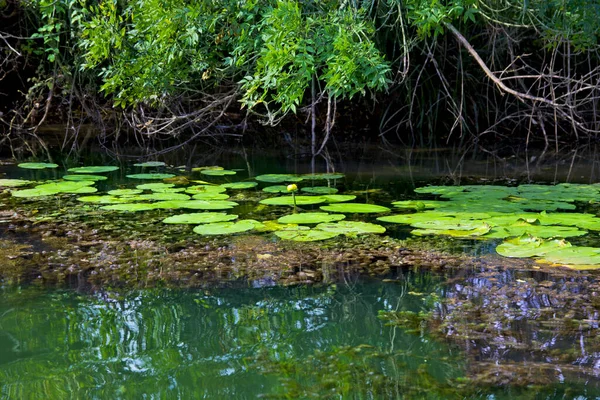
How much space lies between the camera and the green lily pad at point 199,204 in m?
4.22

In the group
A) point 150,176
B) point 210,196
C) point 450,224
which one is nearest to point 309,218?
point 450,224

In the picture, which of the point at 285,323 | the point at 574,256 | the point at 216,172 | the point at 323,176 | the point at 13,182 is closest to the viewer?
the point at 285,323

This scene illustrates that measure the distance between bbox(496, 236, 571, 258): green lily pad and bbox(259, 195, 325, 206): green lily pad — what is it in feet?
3.99

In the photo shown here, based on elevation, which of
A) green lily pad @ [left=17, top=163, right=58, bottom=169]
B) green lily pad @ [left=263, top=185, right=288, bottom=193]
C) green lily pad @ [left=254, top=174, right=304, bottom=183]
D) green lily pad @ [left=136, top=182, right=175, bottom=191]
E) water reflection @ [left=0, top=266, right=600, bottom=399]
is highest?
green lily pad @ [left=17, top=163, right=58, bottom=169]

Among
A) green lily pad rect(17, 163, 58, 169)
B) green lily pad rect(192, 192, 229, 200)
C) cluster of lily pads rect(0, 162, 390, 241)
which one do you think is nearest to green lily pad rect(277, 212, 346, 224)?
cluster of lily pads rect(0, 162, 390, 241)

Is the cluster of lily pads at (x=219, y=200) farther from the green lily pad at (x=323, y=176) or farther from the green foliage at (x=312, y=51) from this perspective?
the green foliage at (x=312, y=51)

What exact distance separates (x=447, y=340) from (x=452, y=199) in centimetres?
219

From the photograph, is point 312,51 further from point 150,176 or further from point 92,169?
point 92,169

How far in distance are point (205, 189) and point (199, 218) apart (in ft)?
2.98

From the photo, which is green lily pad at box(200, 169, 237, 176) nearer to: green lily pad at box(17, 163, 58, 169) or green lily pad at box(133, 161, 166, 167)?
green lily pad at box(133, 161, 166, 167)

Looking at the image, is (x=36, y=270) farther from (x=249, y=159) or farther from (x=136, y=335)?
(x=249, y=159)

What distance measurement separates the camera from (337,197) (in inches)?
179

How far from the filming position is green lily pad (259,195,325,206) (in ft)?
14.3

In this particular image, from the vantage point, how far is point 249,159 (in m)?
6.59
